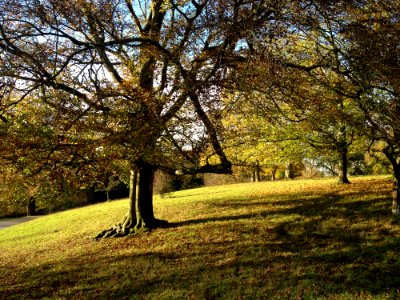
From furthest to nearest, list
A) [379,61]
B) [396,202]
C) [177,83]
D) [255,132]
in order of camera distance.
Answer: [255,132] → [396,202] → [177,83] → [379,61]

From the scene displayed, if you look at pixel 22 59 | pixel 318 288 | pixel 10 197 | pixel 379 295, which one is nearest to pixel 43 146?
pixel 22 59

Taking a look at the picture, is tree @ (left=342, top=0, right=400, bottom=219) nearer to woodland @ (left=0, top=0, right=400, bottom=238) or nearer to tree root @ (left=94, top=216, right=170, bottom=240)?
woodland @ (left=0, top=0, right=400, bottom=238)

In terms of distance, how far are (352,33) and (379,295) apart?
16.4 feet

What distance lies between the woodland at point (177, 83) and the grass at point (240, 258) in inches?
89.2

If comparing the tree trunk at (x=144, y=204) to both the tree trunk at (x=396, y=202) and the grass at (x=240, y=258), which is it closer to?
the grass at (x=240, y=258)

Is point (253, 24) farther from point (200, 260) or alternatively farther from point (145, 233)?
point (145, 233)

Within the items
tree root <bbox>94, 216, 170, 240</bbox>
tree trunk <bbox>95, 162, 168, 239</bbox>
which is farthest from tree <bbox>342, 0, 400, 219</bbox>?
tree root <bbox>94, 216, 170, 240</bbox>

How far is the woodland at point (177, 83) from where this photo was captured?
7.05 metres

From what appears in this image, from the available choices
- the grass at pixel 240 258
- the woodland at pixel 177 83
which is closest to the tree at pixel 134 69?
the woodland at pixel 177 83

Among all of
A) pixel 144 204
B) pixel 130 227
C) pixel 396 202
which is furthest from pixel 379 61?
pixel 130 227

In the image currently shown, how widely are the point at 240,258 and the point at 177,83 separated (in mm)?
4940

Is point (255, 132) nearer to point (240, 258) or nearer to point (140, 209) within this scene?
point (240, 258)

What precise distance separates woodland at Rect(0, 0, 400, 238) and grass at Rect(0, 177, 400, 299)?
2267 mm

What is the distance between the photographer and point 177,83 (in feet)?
31.1
